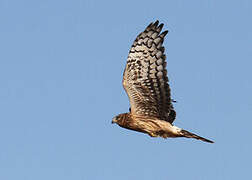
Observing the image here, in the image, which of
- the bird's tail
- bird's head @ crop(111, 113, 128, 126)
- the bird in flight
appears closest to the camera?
the bird's tail

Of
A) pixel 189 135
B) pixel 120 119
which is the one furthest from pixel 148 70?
pixel 189 135

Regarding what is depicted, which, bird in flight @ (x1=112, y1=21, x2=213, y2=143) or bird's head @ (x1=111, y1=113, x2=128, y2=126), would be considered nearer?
bird in flight @ (x1=112, y1=21, x2=213, y2=143)

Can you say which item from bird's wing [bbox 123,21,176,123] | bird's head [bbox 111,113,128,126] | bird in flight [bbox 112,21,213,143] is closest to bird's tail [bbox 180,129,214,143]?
bird in flight [bbox 112,21,213,143]

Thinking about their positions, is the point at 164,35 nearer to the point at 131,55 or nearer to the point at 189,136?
the point at 131,55

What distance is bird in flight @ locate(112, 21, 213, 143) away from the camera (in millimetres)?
10734

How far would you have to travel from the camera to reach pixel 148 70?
10.8m

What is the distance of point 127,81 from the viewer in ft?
35.0

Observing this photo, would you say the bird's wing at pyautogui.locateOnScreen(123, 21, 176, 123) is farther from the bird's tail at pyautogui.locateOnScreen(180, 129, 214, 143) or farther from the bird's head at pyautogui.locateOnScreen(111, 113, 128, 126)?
the bird's tail at pyautogui.locateOnScreen(180, 129, 214, 143)

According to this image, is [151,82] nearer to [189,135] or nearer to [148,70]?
[148,70]

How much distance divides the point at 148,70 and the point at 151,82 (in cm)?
28

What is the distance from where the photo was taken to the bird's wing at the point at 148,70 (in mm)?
10734

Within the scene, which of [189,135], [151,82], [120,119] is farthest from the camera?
[120,119]

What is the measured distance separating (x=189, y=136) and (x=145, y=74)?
173 cm

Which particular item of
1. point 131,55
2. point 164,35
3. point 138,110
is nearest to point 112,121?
point 138,110
